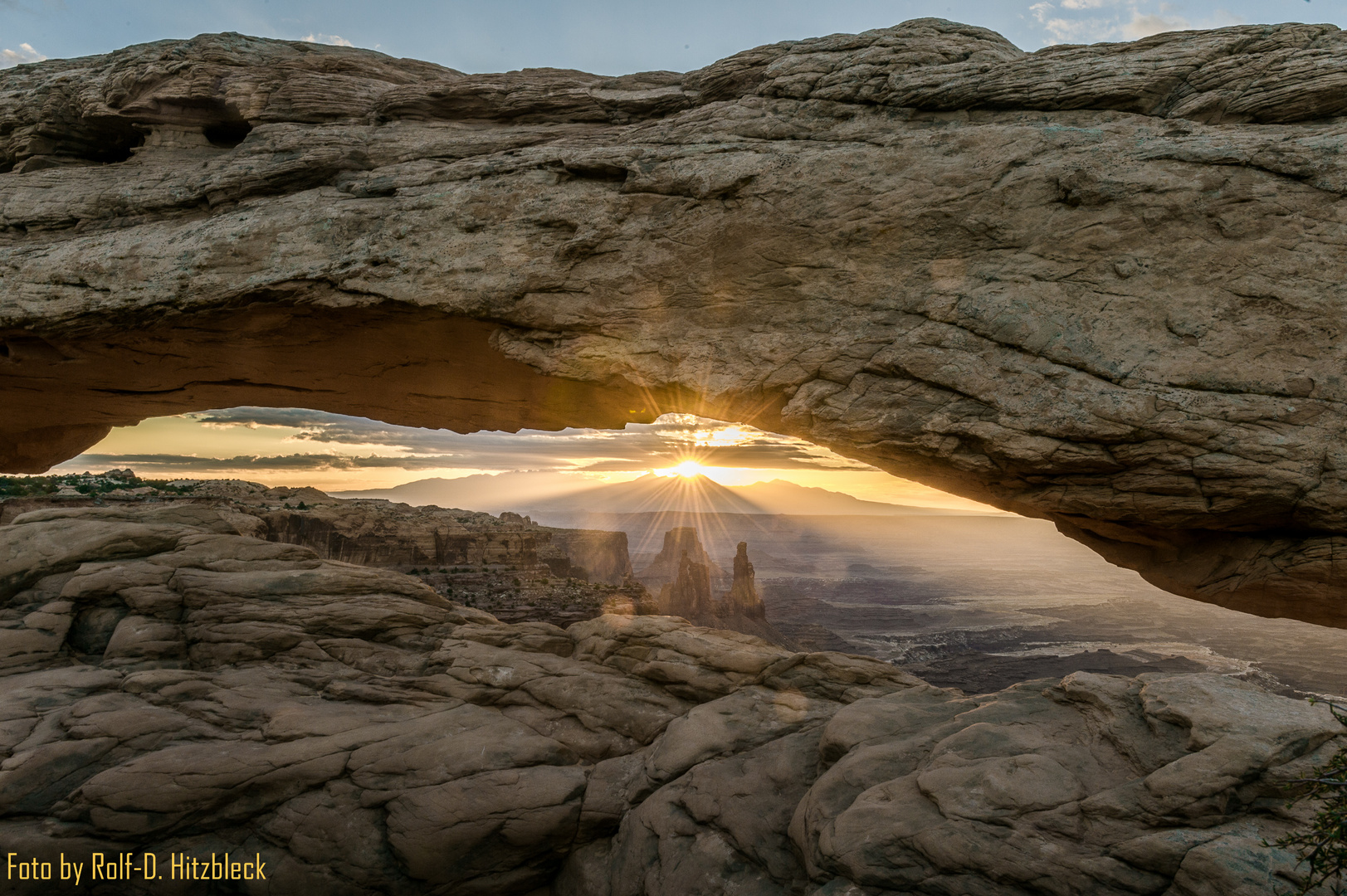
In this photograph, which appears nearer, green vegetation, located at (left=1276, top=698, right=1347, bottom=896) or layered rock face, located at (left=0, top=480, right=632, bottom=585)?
green vegetation, located at (left=1276, top=698, right=1347, bottom=896)

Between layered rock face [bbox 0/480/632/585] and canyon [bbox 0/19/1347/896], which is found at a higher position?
canyon [bbox 0/19/1347/896]

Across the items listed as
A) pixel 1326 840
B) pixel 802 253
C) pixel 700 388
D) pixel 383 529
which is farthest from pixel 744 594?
pixel 1326 840

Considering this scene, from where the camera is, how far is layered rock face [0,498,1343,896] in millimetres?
6887

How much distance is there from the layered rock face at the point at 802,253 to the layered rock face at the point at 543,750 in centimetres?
357

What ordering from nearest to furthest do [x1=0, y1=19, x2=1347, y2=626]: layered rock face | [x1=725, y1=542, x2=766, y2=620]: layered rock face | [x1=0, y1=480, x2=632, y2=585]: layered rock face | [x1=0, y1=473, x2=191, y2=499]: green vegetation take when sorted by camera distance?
[x1=0, y1=19, x2=1347, y2=626]: layered rock face
[x1=0, y1=473, x2=191, y2=499]: green vegetation
[x1=0, y1=480, x2=632, y2=585]: layered rock face
[x1=725, y1=542, x2=766, y2=620]: layered rock face

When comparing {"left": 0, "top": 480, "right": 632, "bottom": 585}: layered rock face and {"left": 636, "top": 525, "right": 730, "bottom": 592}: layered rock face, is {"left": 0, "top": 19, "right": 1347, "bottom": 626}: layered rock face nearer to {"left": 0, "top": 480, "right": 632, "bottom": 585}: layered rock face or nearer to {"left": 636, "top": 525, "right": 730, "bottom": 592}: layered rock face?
{"left": 0, "top": 480, "right": 632, "bottom": 585}: layered rock face

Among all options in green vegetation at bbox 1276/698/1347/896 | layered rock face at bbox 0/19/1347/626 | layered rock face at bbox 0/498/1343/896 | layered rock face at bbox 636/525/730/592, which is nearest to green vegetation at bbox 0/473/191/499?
layered rock face at bbox 0/19/1347/626

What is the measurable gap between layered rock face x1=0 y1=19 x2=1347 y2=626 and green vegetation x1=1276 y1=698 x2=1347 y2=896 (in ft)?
15.1

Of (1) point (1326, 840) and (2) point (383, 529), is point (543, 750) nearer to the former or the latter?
(1) point (1326, 840)

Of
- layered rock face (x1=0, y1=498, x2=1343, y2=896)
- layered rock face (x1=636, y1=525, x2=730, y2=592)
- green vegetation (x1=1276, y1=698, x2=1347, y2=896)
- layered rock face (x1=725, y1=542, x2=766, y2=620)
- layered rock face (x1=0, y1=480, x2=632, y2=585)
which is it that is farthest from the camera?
layered rock face (x1=636, y1=525, x2=730, y2=592)

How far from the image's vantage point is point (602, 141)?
44.1 feet

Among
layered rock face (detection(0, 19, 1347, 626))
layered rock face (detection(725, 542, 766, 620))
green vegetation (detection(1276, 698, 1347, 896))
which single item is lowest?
layered rock face (detection(725, 542, 766, 620))

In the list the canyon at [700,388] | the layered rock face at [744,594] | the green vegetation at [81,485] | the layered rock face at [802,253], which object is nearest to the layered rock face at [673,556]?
the layered rock face at [744,594]

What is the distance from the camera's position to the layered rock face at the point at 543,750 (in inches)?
271
